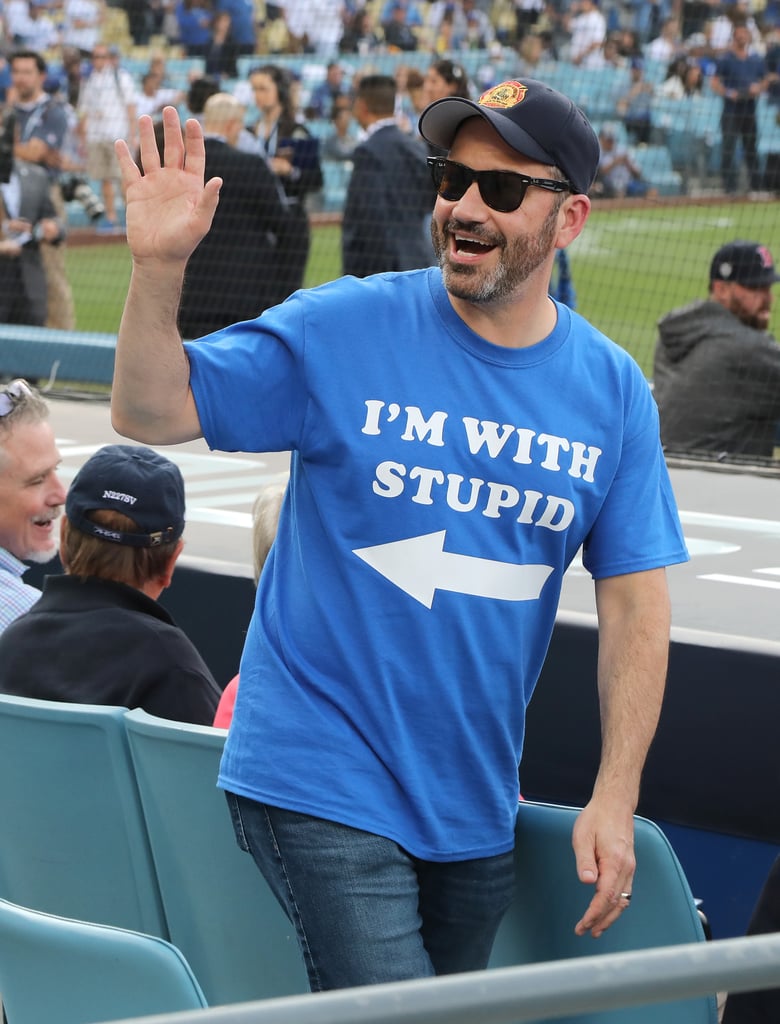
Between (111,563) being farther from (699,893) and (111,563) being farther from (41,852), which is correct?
(699,893)

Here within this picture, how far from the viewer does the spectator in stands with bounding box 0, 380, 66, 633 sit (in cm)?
365

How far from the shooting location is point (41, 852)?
8.52ft

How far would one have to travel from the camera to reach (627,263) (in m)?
16.3

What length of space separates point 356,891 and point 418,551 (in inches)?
16.8

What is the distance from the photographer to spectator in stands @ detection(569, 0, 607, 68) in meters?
12.8

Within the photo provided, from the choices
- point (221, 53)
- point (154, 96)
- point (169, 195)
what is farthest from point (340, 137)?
point (169, 195)

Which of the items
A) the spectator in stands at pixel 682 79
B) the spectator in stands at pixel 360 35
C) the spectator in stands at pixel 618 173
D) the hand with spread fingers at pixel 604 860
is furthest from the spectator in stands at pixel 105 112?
the hand with spread fingers at pixel 604 860

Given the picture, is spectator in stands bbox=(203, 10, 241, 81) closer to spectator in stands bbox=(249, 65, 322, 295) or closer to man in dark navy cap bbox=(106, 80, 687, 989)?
spectator in stands bbox=(249, 65, 322, 295)

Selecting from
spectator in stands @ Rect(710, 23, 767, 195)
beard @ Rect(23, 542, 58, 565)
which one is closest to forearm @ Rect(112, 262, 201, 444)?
beard @ Rect(23, 542, 58, 565)

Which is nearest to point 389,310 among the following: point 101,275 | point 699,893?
point 699,893

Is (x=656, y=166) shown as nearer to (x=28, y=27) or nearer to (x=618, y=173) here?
(x=618, y=173)

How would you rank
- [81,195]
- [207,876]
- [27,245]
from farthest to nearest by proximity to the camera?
[81,195]
[27,245]
[207,876]

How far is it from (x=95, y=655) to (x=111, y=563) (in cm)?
21

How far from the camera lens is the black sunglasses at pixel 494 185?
2.10 metres
